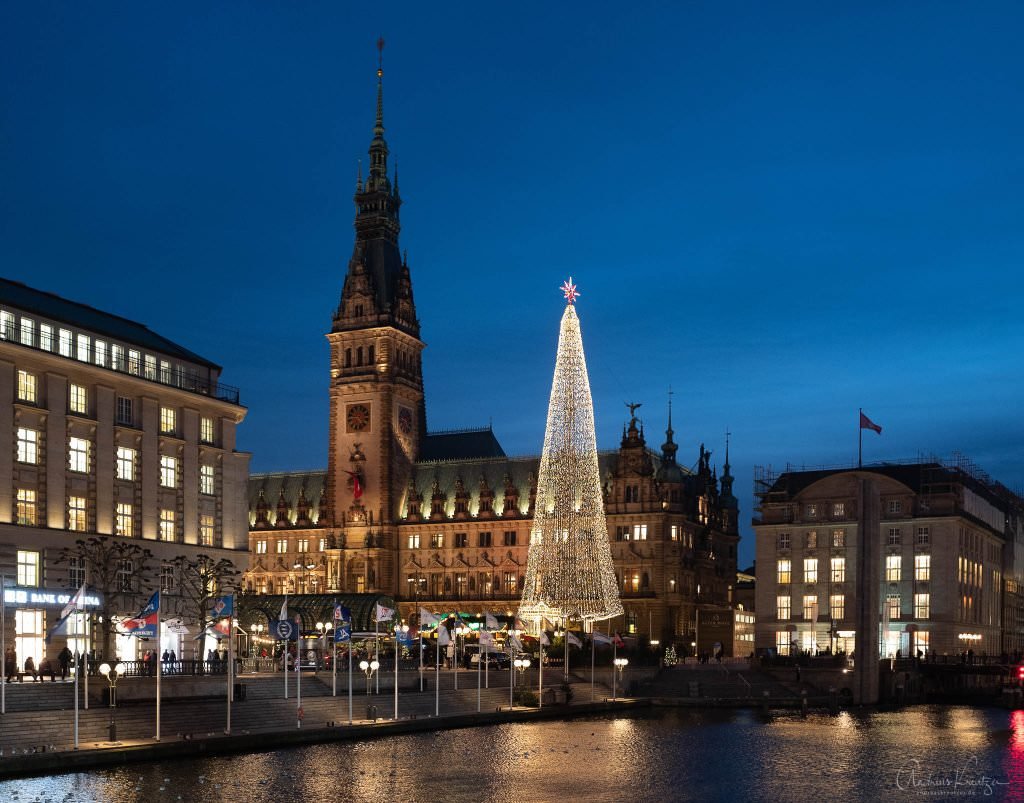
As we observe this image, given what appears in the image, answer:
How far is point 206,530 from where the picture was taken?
11194cm

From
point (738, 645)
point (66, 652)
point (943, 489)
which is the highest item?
point (943, 489)

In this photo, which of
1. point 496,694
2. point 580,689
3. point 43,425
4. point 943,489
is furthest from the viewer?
point 943,489

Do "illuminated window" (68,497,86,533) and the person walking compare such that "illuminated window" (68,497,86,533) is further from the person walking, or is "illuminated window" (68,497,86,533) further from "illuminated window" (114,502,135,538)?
the person walking

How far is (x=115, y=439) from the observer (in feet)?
337

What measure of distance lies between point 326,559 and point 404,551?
34.0ft

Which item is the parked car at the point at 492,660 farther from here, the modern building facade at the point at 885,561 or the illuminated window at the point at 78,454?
the illuminated window at the point at 78,454

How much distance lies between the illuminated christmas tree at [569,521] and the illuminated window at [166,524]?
29.0 meters

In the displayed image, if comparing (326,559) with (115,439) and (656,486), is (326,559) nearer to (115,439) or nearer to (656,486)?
(656,486)

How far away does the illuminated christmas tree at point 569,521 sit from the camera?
115125 mm

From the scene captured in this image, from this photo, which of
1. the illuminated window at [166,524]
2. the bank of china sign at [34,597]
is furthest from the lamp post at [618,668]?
the bank of china sign at [34,597]

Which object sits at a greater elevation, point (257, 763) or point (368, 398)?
point (368, 398)

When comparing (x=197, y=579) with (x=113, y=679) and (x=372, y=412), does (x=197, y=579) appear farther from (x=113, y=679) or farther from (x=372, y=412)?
(x=372, y=412)

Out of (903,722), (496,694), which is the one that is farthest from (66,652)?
(903,722)

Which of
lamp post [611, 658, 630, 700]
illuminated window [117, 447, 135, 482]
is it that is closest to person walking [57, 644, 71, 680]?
illuminated window [117, 447, 135, 482]
